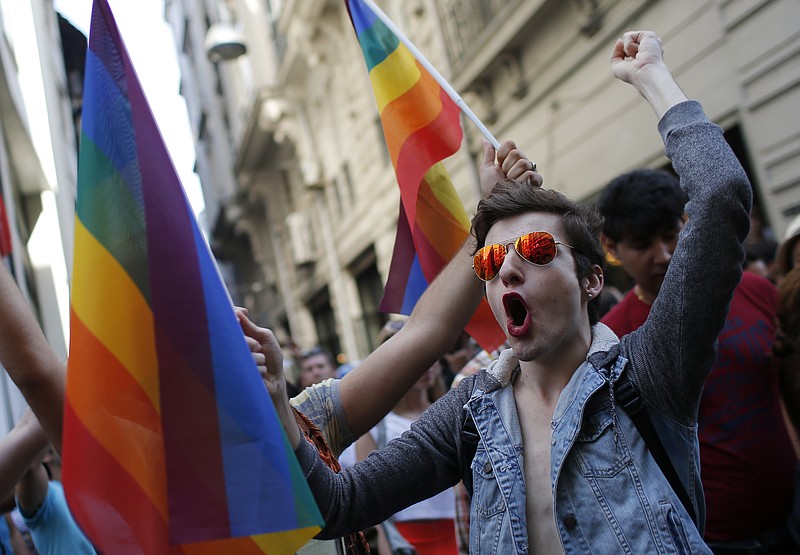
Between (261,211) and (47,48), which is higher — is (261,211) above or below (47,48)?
below

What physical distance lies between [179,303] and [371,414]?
719 millimetres

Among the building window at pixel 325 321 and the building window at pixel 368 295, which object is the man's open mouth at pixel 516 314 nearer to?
the building window at pixel 368 295

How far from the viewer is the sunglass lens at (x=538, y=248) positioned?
1.91 meters

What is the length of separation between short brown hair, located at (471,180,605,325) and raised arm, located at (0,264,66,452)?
1074 millimetres

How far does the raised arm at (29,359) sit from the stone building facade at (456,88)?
6.01 meters

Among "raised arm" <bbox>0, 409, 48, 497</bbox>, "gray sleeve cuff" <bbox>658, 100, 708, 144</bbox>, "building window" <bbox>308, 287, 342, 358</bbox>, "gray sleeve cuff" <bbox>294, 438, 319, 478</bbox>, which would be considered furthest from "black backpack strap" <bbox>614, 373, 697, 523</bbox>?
"building window" <bbox>308, 287, 342, 358</bbox>

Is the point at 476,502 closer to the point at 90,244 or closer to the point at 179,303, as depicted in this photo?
the point at 179,303

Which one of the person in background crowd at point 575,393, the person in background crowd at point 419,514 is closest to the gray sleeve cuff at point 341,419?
the person in background crowd at point 575,393

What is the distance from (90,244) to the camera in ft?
6.04

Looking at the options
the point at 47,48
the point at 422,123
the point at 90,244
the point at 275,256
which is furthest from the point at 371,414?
the point at 275,256

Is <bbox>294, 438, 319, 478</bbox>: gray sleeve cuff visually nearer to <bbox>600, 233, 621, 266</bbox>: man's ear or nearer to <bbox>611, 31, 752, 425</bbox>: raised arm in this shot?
<bbox>611, 31, 752, 425</bbox>: raised arm

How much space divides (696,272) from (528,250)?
1.25 feet

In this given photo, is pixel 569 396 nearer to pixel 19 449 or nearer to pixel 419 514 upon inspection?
pixel 19 449

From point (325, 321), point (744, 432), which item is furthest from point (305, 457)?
point (325, 321)
